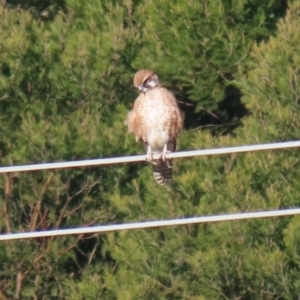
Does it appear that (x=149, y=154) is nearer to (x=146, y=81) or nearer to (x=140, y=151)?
(x=146, y=81)

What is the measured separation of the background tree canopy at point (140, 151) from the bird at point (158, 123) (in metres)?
2.78

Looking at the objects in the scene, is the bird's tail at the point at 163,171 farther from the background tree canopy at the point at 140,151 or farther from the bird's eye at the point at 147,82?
the background tree canopy at the point at 140,151

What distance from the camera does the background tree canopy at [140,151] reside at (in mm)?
12297

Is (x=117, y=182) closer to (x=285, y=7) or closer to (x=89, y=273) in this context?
(x=89, y=273)

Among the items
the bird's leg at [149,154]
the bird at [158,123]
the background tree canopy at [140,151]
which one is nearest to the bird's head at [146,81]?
the bird at [158,123]

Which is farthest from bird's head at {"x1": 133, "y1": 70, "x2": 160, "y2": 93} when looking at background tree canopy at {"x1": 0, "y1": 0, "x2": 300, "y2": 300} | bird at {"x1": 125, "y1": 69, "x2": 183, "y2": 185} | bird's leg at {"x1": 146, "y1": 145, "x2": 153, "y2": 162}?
background tree canopy at {"x1": 0, "y1": 0, "x2": 300, "y2": 300}

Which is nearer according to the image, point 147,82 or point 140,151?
point 147,82

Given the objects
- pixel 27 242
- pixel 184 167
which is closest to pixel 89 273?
pixel 27 242

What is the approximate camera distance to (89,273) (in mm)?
13438

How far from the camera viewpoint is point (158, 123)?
9250mm

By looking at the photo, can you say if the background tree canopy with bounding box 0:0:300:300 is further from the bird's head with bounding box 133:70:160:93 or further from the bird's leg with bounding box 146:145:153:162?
the bird's leg with bounding box 146:145:153:162

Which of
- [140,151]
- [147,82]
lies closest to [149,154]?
[147,82]

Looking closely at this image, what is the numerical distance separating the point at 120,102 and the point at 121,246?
5.08 ft

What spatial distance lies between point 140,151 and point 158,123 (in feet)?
12.4
